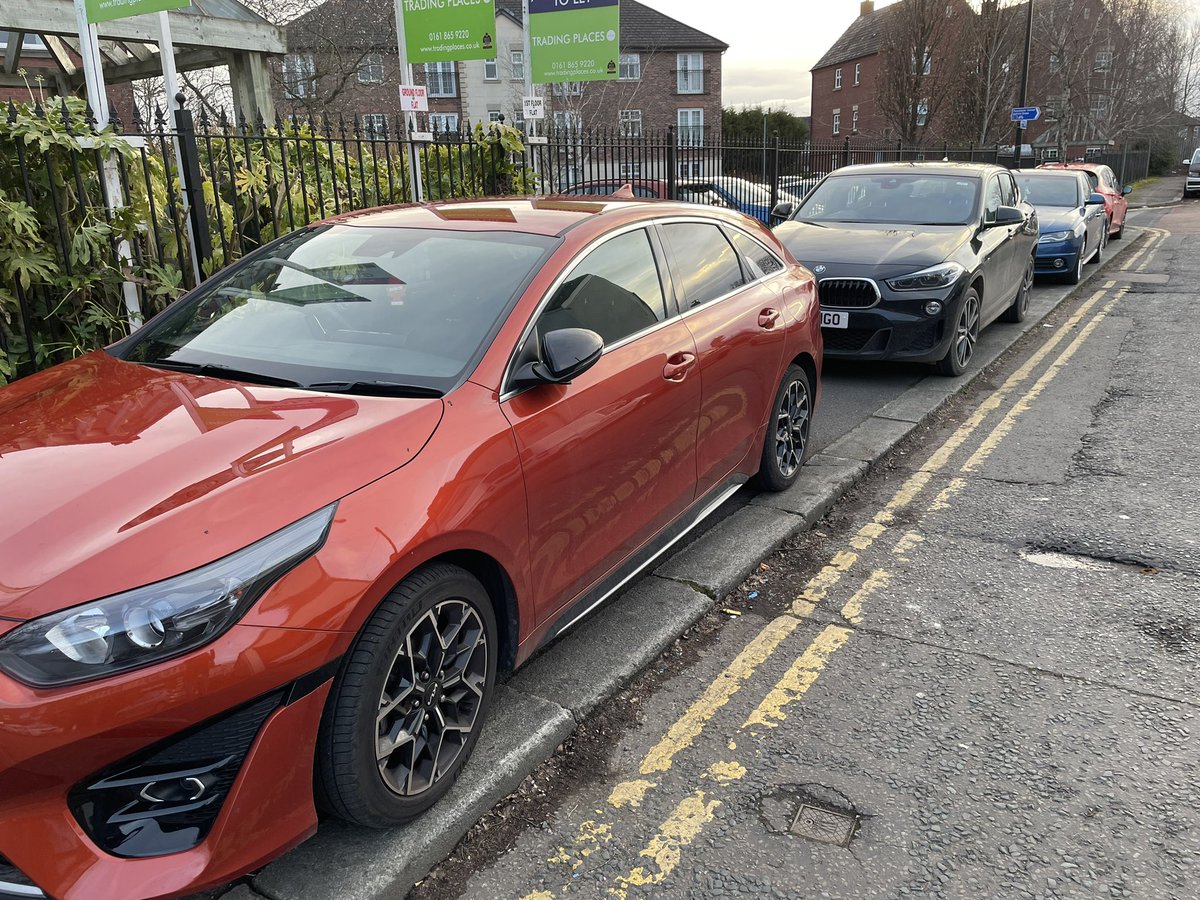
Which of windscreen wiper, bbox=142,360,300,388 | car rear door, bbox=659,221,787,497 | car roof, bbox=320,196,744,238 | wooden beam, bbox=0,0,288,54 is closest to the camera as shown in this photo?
windscreen wiper, bbox=142,360,300,388

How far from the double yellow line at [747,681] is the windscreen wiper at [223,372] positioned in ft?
5.51

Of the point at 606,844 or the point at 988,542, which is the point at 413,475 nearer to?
the point at 606,844

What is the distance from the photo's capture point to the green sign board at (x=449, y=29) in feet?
26.1

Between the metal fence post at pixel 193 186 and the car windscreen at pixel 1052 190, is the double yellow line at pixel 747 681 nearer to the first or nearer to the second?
the metal fence post at pixel 193 186

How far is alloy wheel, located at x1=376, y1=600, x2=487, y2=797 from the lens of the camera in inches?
93.9

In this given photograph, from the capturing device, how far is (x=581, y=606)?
A: 326 cm

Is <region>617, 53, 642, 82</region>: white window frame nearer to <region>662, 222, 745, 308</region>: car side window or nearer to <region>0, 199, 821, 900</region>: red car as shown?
<region>662, 222, 745, 308</region>: car side window

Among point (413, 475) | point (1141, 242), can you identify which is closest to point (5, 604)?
point (413, 475)

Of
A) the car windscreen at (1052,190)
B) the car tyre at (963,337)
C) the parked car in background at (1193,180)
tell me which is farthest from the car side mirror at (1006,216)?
the parked car in background at (1193,180)

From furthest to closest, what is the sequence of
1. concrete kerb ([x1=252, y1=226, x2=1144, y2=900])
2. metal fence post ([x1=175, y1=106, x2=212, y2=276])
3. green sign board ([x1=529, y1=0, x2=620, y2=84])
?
1. green sign board ([x1=529, y1=0, x2=620, y2=84])
2. metal fence post ([x1=175, y1=106, x2=212, y2=276])
3. concrete kerb ([x1=252, y1=226, x2=1144, y2=900])

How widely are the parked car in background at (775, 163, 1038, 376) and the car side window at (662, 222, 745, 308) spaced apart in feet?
10.0

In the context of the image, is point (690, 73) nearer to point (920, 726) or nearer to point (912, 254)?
point (912, 254)

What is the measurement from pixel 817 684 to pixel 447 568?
1.62 metres

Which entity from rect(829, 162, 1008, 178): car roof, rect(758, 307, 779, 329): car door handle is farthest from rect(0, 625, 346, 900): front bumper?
rect(829, 162, 1008, 178): car roof
